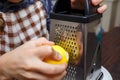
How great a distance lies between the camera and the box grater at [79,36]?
45cm

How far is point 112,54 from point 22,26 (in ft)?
1.29

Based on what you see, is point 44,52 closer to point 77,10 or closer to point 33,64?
point 33,64

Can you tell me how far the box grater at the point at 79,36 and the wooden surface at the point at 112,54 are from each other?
0.53 ft

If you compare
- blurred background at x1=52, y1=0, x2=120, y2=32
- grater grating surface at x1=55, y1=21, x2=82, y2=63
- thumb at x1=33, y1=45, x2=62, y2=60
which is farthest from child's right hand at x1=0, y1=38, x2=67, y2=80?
blurred background at x1=52, y1=0, x2=120, y2=32

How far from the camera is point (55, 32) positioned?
0.49m

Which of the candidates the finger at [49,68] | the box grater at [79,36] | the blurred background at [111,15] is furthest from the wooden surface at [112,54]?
the blurred background at [111,15]

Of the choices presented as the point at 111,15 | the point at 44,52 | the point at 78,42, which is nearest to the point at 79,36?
the point at 78,42

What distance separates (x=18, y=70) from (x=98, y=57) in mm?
289

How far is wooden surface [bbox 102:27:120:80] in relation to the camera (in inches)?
26.6

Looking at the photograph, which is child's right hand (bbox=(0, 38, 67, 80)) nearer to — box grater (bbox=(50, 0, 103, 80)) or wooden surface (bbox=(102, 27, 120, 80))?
box grater (bbox=(50, 0, 103, 80))

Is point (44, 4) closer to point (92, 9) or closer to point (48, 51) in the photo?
point (92, 9)

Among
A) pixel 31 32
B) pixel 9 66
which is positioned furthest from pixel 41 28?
pixel 9 66

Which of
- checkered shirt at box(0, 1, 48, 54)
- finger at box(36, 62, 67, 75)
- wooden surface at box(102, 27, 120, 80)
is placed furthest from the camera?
wooden surface at box(102, 27, 120, 80)

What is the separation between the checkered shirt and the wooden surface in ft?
0.81
